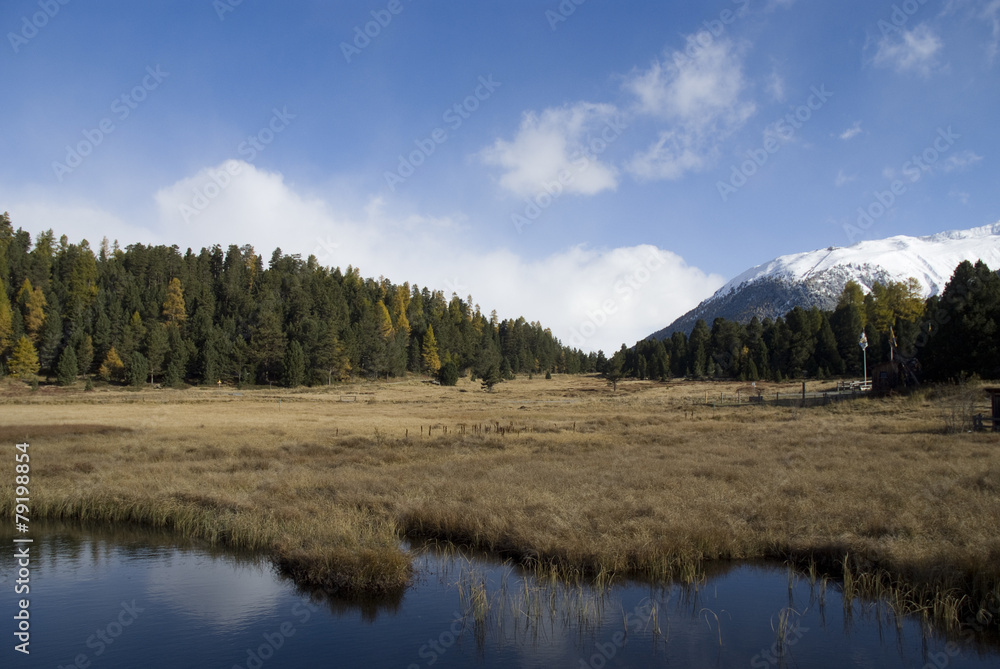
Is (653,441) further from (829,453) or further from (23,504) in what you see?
(23,504)

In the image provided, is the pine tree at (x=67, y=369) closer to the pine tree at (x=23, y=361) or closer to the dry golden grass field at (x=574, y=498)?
the pine tree at (x=23, y=361)

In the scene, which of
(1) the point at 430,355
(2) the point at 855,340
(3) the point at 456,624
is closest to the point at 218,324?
(1) the point at 430,355

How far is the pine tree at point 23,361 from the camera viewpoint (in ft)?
309

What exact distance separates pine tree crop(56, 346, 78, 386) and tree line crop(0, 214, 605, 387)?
208 mm

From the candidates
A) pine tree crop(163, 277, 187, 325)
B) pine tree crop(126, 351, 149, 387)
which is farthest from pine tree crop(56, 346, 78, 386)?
pine tree crop(163, 277, 187, 325)

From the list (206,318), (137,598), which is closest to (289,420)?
(137,598)

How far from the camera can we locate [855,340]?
105m

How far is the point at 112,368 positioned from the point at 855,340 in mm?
127426

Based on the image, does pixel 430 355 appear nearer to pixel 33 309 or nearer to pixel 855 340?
pixel 33 309

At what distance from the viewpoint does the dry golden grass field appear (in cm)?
1224

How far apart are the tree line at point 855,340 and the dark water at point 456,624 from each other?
53.3 metres

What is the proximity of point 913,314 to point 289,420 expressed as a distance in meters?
107

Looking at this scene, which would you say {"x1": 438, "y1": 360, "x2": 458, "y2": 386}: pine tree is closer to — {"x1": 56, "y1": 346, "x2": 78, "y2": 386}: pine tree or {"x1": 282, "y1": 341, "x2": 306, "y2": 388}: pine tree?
{"x1": 282, "y1": 341, "x2": 306, "y2": 388}: pine tree

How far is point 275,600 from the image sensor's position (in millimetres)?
11680
